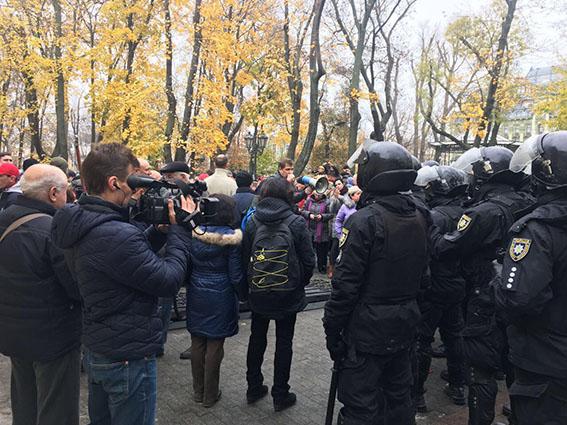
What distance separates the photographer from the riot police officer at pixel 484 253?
3539mm

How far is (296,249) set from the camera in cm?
408

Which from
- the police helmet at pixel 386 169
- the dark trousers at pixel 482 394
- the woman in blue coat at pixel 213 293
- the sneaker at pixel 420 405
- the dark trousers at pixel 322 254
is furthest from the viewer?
the dark trousers at pixel 322 254

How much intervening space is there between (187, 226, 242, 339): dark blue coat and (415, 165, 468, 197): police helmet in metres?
2.24

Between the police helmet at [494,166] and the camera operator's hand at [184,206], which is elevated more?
the police helmet at [494,166]

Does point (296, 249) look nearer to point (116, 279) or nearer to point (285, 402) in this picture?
point (285, 402)

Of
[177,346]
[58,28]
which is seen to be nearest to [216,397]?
[177,346]

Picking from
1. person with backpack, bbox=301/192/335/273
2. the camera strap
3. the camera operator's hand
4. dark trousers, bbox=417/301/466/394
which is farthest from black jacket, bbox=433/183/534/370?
person with backpack, bbox=301/192/335/273

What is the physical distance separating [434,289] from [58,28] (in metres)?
13.3

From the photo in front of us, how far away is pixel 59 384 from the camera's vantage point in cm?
296

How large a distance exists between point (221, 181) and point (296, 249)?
12.1 ft

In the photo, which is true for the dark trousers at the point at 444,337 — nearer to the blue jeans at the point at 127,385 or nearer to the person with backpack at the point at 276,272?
the person with backpack at the point at 276,272

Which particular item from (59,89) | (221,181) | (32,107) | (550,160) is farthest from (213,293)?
(32,107)

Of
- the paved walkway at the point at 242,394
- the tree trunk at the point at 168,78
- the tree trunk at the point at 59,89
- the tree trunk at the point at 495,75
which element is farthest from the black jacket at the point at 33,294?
the tree trunk at the point at 495,75

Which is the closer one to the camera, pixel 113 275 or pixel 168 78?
pixel 113 275
